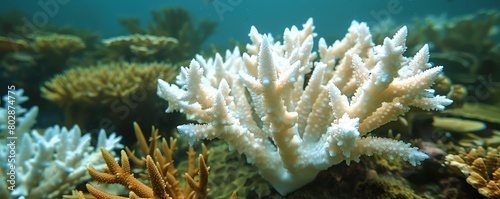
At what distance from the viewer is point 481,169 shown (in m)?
2.14

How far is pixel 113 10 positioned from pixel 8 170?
63002 mm

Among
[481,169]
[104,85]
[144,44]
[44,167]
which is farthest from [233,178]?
[144,44]

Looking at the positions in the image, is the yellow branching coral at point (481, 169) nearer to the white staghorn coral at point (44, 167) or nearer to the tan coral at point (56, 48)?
the white staghorn coral at point (44, 167)

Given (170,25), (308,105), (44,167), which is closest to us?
(308,105)

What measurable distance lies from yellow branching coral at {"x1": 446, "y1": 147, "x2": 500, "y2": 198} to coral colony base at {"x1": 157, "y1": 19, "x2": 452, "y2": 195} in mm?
872

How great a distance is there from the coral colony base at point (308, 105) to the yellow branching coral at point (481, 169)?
0.87 meters

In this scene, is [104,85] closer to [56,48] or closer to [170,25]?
[56,48]

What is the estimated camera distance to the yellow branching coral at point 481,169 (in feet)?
6.57

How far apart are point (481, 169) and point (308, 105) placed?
4.57 ft

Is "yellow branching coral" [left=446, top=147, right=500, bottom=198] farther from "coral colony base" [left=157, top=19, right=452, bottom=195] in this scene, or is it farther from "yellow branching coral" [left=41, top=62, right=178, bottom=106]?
"yellow branching coral" [left=41, top=62, right=178, bottom=106]

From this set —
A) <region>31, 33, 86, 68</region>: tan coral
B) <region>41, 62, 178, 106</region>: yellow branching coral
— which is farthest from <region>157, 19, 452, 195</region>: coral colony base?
<region>31, 33, 86, 68</region>: tan coral

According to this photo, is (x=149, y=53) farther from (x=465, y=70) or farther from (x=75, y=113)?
(x=465, y=70)

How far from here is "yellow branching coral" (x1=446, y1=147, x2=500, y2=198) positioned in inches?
78.8

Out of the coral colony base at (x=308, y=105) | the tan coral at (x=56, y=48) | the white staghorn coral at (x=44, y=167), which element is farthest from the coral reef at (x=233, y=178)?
the tan coral at (x=56, y=48)
